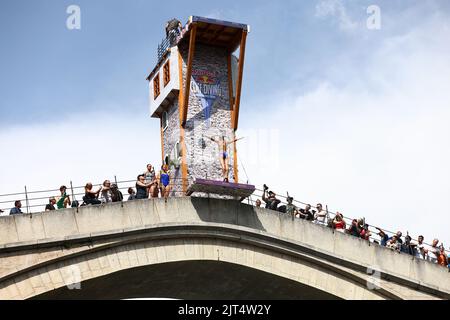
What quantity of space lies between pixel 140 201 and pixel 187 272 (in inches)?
109

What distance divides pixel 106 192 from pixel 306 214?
681 cm

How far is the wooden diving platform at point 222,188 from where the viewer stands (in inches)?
1226

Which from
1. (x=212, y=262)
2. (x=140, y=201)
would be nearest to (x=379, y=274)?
(x=212, y=262)

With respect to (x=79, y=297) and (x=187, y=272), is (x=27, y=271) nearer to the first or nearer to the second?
(x=79, y=297)

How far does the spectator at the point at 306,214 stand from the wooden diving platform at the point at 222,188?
2.56 m

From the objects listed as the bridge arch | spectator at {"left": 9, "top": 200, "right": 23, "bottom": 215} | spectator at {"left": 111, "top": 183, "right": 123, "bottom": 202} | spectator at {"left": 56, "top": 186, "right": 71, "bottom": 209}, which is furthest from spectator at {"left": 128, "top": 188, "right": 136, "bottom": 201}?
spectator at {"left": 9, "top": 200, "right": 23, "bottom": 215}

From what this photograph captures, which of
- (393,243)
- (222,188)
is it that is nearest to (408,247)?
(393,243)

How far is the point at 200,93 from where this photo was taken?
4034 centimetres

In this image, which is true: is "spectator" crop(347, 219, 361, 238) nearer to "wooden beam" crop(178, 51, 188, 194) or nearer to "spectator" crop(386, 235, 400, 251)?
"spectator" crop(386, 235, 400, 251)

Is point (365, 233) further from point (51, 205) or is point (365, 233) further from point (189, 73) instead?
point (51, 205)

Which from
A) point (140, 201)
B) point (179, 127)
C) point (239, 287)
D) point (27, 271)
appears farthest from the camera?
point (179, 127)

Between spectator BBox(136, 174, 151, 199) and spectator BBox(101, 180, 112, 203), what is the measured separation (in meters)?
0.85

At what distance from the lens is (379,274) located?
33500 mm

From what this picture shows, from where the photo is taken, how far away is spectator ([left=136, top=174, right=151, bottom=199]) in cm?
3086
